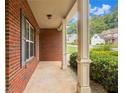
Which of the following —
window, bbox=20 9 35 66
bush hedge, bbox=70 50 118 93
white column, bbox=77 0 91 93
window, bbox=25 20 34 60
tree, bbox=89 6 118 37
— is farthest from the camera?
tree, bbox=89 6 118 37

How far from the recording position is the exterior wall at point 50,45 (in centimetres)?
1284

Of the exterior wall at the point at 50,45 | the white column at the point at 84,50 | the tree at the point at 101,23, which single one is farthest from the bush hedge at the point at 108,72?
the exterior wall at the point at 50,45

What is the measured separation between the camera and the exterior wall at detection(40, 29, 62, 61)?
42.1ft

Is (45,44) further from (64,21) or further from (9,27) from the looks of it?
(9,27)

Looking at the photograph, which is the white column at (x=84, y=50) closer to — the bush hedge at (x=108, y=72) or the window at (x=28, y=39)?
the bush hedge at (x=108, y=72)

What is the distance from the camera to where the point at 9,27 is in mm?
2934

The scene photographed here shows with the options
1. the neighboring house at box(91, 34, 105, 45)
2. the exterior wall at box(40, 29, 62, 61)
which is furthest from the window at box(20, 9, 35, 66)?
the exterior wall at box(40, 29, 62, 61)

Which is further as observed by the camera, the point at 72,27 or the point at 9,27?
the point at 72,27

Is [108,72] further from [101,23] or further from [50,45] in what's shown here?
[50,45]

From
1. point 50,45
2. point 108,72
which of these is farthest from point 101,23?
point 50,45

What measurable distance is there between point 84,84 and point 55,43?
9136 millimetres

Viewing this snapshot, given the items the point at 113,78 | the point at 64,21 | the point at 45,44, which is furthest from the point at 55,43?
the point at 113,78

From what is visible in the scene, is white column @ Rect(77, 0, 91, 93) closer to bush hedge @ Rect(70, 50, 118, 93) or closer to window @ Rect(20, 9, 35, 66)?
bush hedge @ Rect(70, 50, 118, 93)
